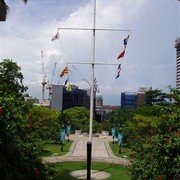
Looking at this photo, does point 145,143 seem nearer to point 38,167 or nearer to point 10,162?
point 38,167

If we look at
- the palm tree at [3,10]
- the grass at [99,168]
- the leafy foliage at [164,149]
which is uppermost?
the palm tree at [3,10]

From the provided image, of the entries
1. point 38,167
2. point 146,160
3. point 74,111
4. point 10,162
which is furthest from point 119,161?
point 74,111

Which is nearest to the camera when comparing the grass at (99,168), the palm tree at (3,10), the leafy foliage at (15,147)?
the palm tree at (3,10)

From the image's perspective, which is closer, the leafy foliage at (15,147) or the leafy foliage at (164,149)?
the leafy foliage at (15,147)

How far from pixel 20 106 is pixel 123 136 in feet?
134

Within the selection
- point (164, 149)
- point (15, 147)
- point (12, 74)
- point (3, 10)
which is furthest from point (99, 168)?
point (3, 10)

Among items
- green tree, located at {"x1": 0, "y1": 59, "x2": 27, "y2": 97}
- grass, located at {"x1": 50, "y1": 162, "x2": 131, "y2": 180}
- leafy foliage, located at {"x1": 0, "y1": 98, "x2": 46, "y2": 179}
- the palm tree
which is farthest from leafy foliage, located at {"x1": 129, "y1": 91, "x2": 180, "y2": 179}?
green tree, located at {"x1": 0, "y1": 59, "x2": 27, "y2": 97}

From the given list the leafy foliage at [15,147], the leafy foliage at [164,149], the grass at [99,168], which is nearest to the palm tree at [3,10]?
the leafy foliage at [15,147]

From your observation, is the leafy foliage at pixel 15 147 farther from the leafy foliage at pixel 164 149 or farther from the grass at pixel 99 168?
the grass at pixel 99 168

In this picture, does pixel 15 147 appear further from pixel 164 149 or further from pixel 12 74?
pixel 12 74

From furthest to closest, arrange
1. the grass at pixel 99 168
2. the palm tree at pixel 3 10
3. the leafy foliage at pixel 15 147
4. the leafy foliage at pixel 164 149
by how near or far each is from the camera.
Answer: the grass at pixel 99 168 < the leafy foliage at pixel 164 149 < the leafy foliage at pixel 15 147 < the palm tree at pixel 3 10

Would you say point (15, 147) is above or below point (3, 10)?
below

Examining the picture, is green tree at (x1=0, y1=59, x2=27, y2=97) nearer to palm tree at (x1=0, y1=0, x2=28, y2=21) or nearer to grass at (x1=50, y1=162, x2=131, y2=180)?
grass at (x1=50, y1=162, x2=131, y2=180)

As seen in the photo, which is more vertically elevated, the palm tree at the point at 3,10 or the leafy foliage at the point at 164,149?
the palm tree at the point at 3,10
